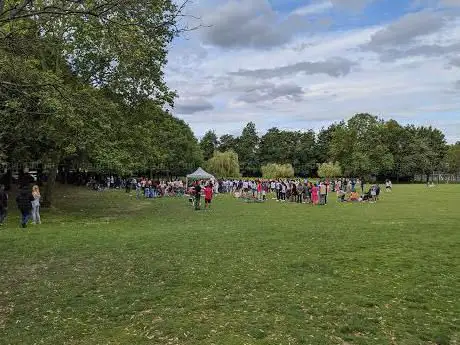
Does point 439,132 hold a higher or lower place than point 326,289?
higher

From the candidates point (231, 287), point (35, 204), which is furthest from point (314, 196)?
point (231, 287)

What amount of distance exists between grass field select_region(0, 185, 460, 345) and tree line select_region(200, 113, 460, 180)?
72.4m

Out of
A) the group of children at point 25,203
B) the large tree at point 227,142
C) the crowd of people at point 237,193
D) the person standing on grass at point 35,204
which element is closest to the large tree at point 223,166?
the crowd of people at point 237,193

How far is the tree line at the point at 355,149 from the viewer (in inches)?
4035

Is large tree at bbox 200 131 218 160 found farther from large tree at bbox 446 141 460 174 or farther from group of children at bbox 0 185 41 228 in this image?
group of children at bbox 0 185 41 228

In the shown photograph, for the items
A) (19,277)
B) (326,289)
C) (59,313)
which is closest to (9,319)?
(59,313)

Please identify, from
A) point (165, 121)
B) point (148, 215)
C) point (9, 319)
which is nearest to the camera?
point (9, 319)

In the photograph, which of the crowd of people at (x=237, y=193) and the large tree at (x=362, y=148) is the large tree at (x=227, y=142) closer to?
the large tree at (x=362, y=148)

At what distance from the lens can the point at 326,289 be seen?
9.80 metres

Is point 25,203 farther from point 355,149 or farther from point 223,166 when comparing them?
point 355,149

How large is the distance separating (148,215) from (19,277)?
15313 millimetres

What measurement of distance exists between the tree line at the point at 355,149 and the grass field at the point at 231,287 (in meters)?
72.4

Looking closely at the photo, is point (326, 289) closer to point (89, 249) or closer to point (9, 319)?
point (9, 319)

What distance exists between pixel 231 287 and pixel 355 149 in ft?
313
